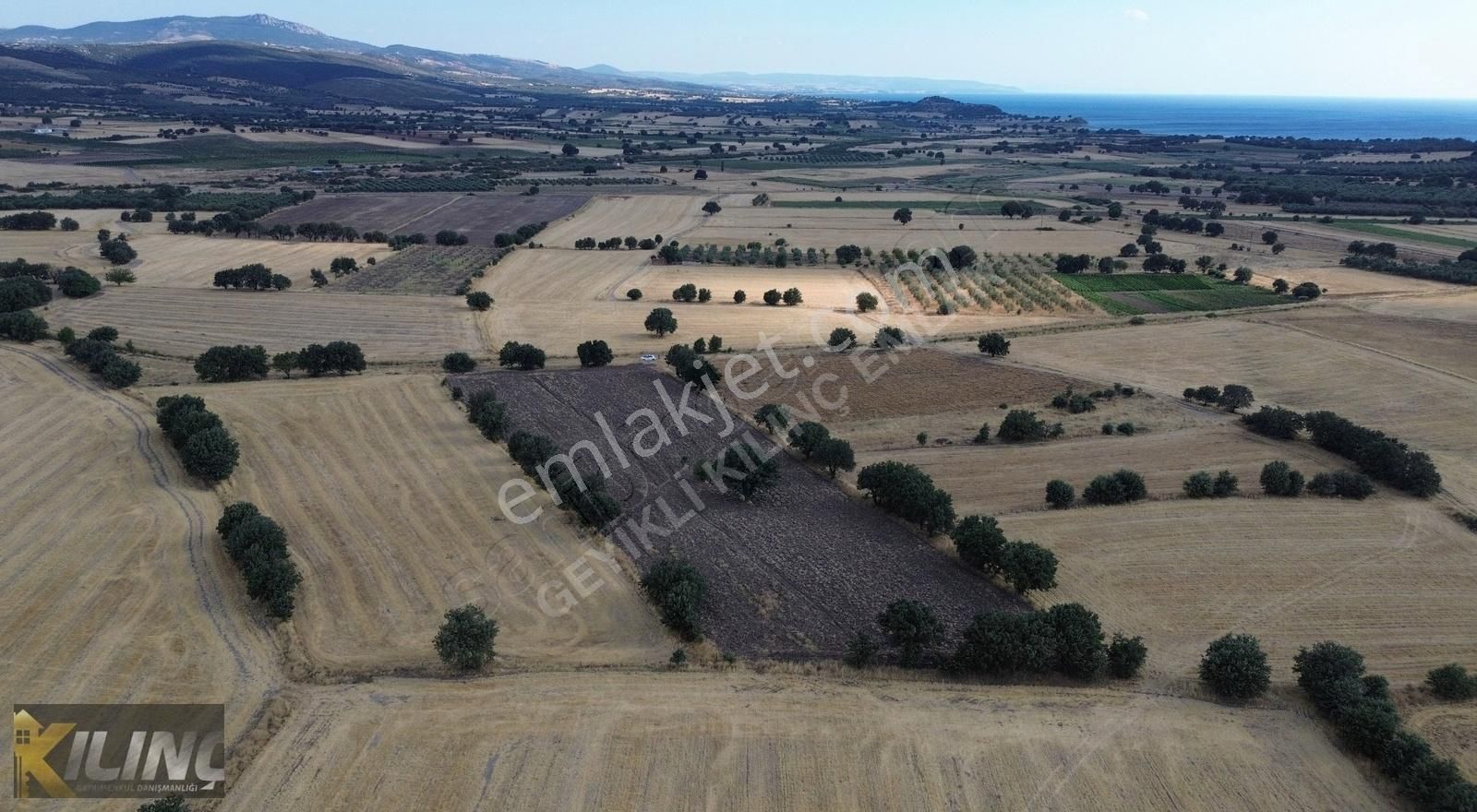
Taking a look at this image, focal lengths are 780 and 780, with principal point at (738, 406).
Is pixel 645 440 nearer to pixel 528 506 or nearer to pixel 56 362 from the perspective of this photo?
pixel 528 506

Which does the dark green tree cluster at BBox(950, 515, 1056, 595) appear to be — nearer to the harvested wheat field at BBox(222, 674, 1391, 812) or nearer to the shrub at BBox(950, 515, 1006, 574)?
the shrub at BBox(950, 515, 1006, 574)

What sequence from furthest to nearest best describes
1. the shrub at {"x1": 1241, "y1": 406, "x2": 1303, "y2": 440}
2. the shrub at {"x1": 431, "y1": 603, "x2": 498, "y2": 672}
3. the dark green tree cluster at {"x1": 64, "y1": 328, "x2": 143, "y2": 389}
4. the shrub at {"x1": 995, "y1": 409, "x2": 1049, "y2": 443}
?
1. the dark green tree cluster at {"x1": 64, "y1": 328, "x2": 143, "y2": 389}
2. the shrub at {"x1": 1241, "y1": 406, "x2": 1303, "y2": 440}
3. the shrub at {"x1": 995, "y1": 409, "x2": 1049, "y2": 443}
4. the shrub at {"x1": 431, "y1": 603, "x2": 498, "y2": 672}

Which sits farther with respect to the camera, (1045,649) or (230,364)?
(230,364)

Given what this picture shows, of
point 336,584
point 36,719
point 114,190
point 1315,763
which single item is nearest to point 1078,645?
point 1315,763

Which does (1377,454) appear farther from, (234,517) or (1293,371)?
(234,517)

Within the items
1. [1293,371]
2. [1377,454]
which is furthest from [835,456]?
[1293,371]

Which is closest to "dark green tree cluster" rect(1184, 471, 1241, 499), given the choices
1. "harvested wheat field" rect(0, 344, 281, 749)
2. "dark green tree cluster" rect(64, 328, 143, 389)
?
"harvested wheat field" rect(0, 344, 281, 749)
